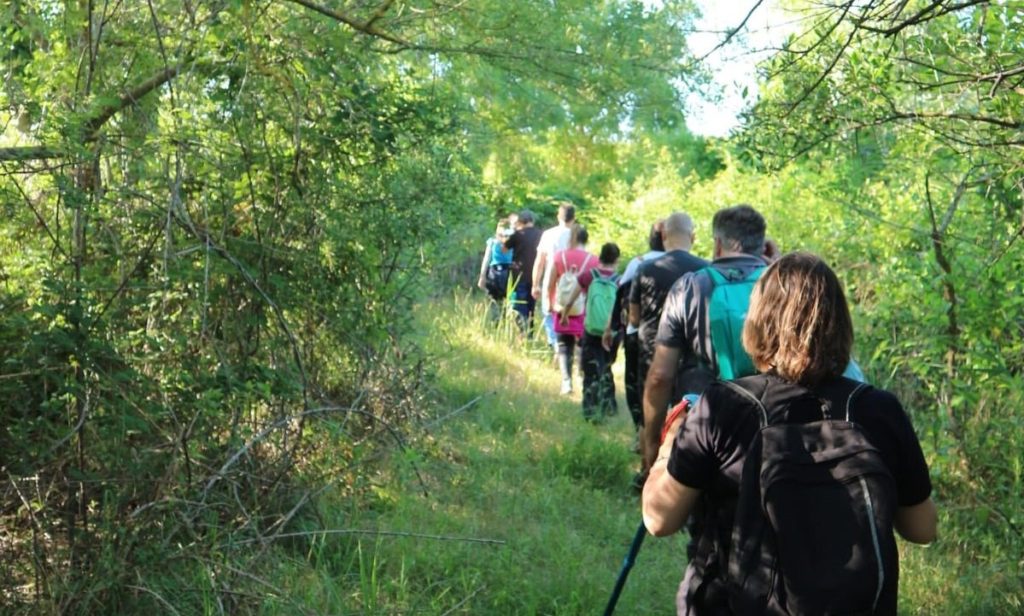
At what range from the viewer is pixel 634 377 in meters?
8.81

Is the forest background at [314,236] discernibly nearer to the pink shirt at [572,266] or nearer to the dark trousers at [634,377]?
the dark trousers at [634,377]

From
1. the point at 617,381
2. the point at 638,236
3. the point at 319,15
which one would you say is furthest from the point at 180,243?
the point at 638,236

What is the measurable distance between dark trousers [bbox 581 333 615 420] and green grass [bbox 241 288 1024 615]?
46.0 inches

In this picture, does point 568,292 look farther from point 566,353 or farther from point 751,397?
point 751,397

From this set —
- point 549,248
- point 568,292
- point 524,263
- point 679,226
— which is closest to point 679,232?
point 679,226

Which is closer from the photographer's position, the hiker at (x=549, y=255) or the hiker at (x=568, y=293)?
the hiker at (x=568, y=293)

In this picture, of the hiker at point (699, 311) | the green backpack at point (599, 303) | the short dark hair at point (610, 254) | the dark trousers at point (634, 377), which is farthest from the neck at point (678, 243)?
the short dark hair at point (610, 254)

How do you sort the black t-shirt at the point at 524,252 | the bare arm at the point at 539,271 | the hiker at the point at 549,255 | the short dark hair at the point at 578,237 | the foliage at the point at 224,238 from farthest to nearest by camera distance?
the black t-shirt at the point at 524,252, the bare arm at the point at 539,271, the hiker at the point at 549,255, the short dark hair at the point at 578,237, the foliage at the point at 224,238

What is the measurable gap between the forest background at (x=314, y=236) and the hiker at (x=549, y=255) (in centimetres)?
387

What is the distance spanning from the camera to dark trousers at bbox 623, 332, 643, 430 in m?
8.28

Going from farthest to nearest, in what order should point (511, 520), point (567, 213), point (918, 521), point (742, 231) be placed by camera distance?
point (567, 213) → point (511, 520) → point (742, 231) → point (918, 521)

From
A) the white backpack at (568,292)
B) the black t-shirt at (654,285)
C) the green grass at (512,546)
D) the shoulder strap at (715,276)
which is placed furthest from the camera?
the white backpack at (568,292)

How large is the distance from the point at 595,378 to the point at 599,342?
0.31m

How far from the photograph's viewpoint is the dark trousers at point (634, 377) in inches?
326
